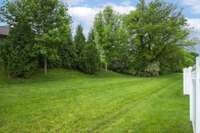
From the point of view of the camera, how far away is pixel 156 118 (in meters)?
8.09

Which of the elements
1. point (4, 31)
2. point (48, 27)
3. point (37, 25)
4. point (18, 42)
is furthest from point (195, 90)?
point (4, 31)

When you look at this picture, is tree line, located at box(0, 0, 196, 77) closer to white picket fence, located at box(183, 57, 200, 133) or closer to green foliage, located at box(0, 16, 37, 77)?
green foliage, located at box(0, 16, 37, 77)

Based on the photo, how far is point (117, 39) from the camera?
40.1 m

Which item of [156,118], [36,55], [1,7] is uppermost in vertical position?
[1,7]

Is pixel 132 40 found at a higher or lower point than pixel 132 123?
higher

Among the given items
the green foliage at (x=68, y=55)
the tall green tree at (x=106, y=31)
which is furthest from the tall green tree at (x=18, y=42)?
the tall green tree at (x=106, y=31)

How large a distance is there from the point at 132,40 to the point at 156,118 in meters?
34.9

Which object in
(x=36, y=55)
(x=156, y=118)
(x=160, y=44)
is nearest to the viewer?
(x=156, y=118)

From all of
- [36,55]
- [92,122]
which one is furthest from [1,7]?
[92,122]

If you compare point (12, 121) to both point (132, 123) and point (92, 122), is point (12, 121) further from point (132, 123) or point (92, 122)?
point (132, 123)

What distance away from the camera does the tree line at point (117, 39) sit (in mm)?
26375

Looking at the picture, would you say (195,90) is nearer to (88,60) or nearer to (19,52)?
(19,52)

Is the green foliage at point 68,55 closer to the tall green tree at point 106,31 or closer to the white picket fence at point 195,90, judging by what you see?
the tall green tree at point 106,31

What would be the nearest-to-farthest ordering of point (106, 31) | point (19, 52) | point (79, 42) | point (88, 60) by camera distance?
point (19, 52) < point (88, 60) < point (79, 42) < point (106, 31)
